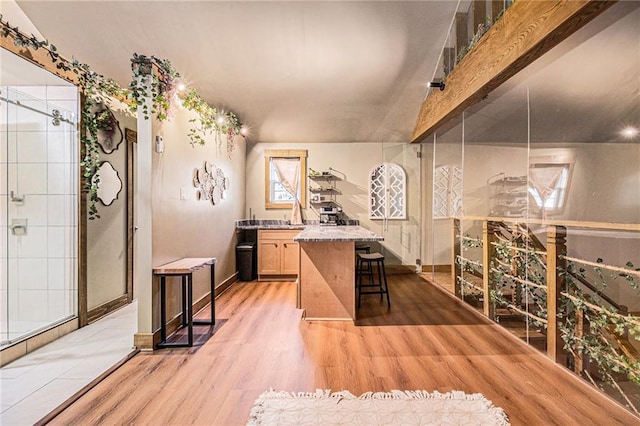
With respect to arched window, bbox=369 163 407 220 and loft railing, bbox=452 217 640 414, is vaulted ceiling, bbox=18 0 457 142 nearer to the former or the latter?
arched window, bbox=369 163 407 220

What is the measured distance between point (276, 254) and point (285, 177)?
1478 millimetres

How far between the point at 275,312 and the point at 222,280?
1255 millimetres

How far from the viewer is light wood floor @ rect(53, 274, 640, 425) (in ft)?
5.64

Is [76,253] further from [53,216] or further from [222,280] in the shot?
[222,280]

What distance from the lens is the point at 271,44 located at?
3303mm

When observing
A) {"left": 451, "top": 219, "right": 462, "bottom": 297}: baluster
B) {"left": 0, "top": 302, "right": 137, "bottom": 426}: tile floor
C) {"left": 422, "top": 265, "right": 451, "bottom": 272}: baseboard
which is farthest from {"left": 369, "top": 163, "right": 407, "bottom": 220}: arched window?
{"left": 0, "top": 302, "right": 137, "bottom": 426}: tile floor

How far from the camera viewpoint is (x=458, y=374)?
210 centimetres

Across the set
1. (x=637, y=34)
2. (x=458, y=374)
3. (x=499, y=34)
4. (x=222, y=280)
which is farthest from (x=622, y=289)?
(x=222, y=280)

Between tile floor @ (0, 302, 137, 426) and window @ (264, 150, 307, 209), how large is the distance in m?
3.12

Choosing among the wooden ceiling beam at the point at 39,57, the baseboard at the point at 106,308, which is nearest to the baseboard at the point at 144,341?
the baseboard at the point at 106,308

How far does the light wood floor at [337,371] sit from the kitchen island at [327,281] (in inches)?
6.0

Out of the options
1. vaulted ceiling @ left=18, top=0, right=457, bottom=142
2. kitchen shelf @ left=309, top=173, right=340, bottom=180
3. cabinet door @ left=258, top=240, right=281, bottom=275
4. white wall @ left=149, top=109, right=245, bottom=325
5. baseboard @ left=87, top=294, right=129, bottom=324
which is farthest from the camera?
kitchen shelf @ left=309, top=173, right=340, bottom=180

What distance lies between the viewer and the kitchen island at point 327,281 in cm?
315

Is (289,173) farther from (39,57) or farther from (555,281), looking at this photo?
(555,281)
